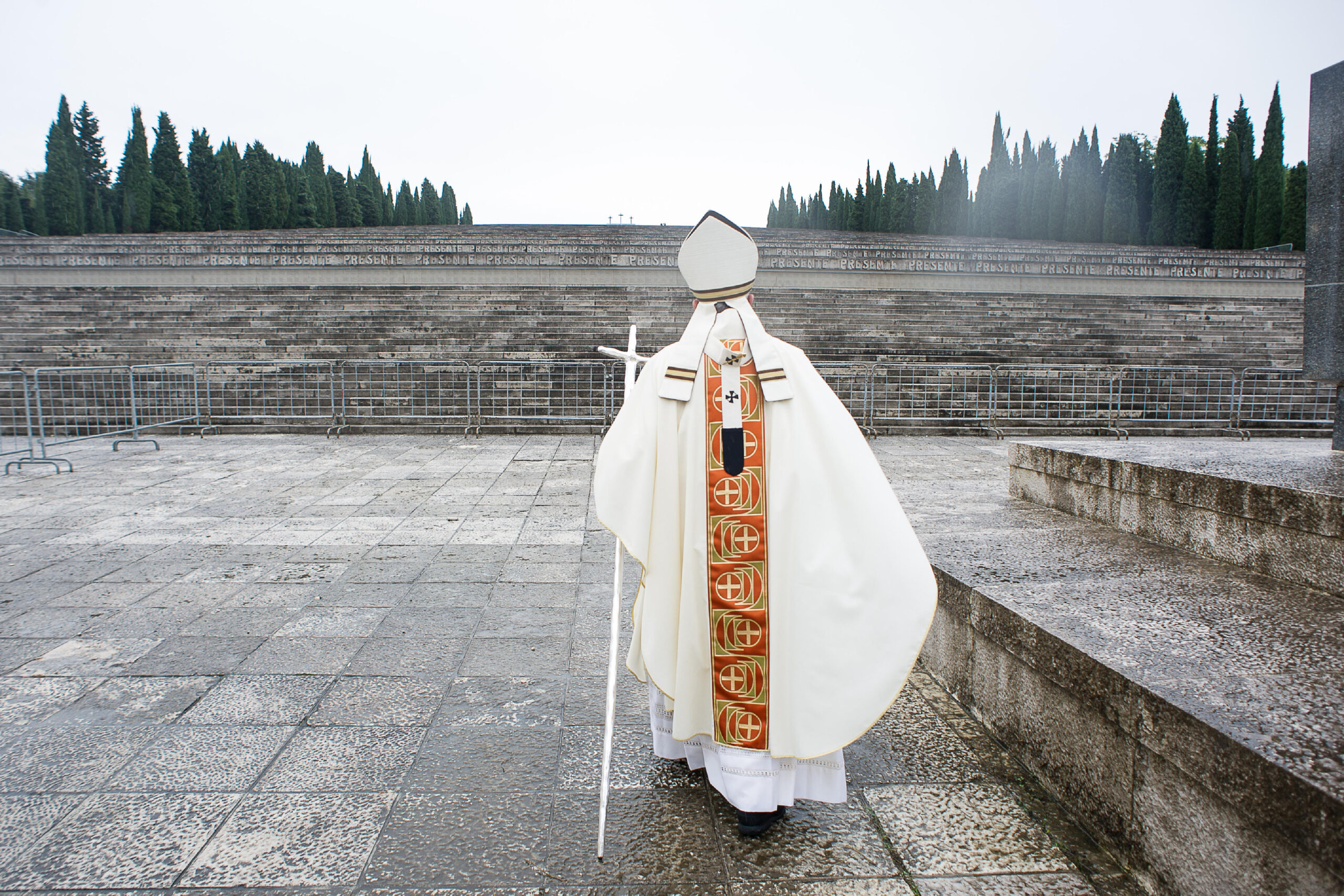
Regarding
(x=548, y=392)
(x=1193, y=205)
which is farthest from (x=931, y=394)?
(x=1193, y=205)

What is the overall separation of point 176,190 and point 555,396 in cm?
4085

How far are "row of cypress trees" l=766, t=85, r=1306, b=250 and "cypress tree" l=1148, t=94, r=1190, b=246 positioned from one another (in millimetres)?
54

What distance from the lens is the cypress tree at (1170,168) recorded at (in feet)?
125

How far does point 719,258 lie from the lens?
2100 mm

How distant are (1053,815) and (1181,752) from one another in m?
0.60

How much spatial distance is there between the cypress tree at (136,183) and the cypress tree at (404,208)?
538 inches

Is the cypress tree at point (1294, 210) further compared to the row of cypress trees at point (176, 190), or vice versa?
the row of cypress trees at point (176, 190)

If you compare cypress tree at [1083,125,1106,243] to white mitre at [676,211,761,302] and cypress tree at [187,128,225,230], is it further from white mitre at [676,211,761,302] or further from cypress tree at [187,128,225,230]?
cypress tree at [187,128,225,230]

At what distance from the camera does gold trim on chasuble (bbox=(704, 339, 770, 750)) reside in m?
2.10

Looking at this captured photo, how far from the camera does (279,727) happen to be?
8.84 ft

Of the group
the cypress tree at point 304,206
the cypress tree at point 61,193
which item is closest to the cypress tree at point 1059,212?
the cypress tree at point 304,206

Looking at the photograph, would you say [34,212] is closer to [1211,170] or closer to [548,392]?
[548,392]

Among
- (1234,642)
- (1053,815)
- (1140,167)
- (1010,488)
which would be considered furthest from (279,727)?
(1140,167)

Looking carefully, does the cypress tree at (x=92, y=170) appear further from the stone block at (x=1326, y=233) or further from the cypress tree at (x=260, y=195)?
the stone block at (x=1326, y=233)
